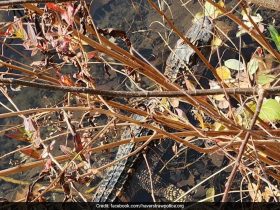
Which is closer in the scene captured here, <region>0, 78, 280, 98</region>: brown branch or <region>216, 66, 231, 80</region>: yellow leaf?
<region>0, 78, 280, 98</region>: brown branch

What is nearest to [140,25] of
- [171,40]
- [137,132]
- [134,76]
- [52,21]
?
[171,40]

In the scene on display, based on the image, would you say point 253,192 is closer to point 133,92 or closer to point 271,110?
point 271,110

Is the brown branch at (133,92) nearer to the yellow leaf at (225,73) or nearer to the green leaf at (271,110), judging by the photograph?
the green leaf at (271,110)

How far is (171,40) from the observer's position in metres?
4.23

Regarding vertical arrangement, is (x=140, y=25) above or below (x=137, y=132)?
above

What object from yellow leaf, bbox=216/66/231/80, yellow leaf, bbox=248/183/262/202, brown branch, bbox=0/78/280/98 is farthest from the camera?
yellow leaf, bbox=216/66/231/80

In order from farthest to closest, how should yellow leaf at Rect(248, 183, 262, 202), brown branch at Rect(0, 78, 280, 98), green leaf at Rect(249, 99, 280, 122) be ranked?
yellow leaf at Rect(248, 183, 262, 202)
green leaf at Rect(249, 99, 280, 122)
brown branch at Rect(0, 78, 280, 98)

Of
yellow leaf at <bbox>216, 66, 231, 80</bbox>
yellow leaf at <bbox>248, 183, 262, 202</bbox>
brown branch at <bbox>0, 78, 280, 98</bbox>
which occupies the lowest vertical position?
yellow leaf at <bbox>248, 183, 262, 202</bbox>

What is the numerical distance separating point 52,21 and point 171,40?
2.99m

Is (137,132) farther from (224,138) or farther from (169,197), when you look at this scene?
(224,138)

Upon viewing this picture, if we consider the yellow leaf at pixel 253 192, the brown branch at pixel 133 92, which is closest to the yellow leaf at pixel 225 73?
the yellow leaf at pixel 253 192

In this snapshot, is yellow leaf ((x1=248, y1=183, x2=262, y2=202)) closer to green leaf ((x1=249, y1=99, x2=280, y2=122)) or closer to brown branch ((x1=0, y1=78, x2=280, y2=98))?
green leaf ((x1=249, y1=99, x2=280, y2=122))

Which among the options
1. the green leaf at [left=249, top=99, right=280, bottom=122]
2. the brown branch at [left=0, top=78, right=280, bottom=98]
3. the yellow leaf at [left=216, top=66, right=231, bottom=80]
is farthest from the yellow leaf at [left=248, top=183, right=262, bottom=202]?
the brown branch at [left=0, top=78, right=280, bottom=98]

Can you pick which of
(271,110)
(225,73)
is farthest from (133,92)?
(225,73)
